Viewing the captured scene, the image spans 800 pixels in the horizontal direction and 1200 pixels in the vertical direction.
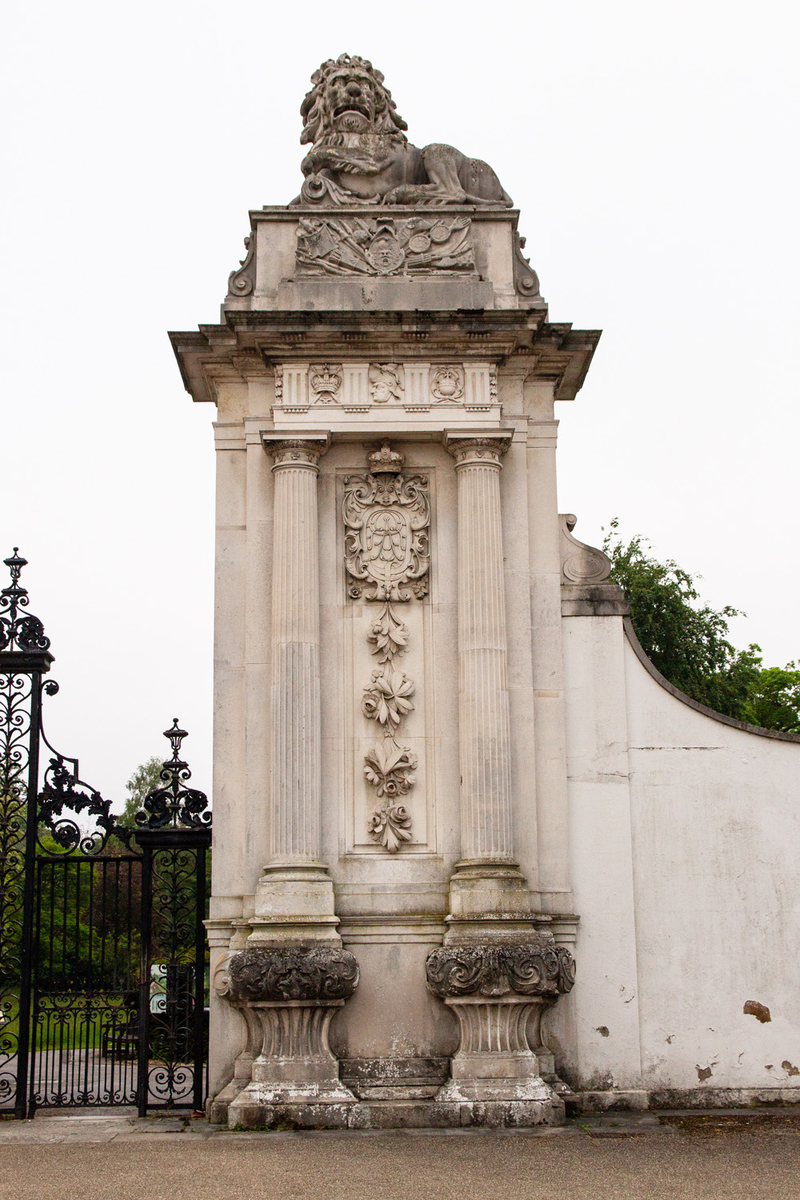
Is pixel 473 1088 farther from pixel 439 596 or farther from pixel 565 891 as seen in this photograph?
pixel 439 596

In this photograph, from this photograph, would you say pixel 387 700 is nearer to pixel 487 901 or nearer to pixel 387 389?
pixel 487 901

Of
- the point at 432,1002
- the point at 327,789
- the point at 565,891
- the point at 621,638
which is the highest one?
the point at 621,638

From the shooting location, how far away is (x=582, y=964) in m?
11.1

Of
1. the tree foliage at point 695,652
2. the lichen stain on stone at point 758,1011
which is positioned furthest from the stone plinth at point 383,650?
the tree foliage at point 695,652

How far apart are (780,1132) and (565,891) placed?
8.12ft

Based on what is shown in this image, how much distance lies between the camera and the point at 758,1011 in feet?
36.6

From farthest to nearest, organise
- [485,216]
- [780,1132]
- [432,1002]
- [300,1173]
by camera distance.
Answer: [485,216] < [432,1002] < [780,1132] < [300,1173]

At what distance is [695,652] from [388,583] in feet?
76.9

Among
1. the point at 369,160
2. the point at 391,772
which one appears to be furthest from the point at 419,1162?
the point at 369,160

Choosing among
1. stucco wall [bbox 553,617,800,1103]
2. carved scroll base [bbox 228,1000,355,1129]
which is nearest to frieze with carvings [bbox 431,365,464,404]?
stucco wall [bbox 553,617,800,1103]

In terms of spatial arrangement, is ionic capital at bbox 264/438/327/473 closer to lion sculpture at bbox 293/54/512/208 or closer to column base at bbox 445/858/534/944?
lion sculpture at bbox 293/54/512/208

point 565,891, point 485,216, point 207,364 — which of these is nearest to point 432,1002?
point 565,891

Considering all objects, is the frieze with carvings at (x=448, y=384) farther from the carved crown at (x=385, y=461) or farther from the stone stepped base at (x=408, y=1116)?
the stone stepped base at (x=408, y=1116)

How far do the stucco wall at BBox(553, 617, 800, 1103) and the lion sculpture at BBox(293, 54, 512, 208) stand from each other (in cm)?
429
